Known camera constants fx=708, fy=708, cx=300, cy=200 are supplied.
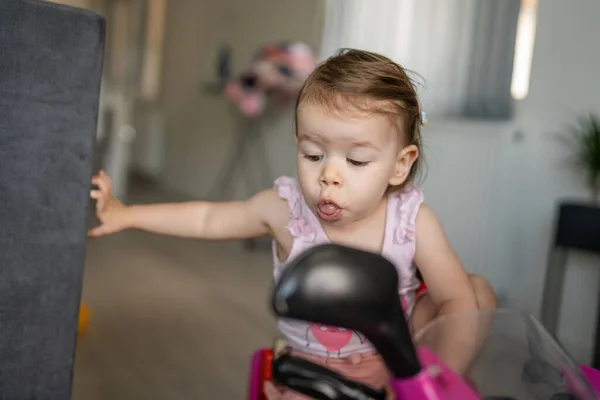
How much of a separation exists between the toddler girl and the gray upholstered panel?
0.48 ft

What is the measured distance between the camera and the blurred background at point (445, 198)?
6.12ft

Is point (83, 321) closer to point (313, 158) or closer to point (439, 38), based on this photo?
point (313, 158)

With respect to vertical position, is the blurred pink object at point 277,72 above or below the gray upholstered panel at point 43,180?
above

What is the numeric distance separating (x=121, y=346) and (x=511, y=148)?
1.60 meters

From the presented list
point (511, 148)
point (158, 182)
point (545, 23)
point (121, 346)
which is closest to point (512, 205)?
point (511, 148)

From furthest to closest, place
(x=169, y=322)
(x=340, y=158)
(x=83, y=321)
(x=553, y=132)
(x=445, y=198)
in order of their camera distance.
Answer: (x=445, y=198)
(x=553, y=132)
(x=169, y=322)
(x=83, y=321)
(x=340, y=158)

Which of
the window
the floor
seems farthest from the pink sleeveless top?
the window

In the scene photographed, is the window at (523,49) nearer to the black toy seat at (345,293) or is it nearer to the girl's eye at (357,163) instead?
the girl's eye at (357,163)

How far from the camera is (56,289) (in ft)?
2.89

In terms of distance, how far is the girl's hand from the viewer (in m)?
1.01

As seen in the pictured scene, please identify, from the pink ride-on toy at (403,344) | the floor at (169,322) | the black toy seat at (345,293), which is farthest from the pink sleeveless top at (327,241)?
the floor at (169,322)

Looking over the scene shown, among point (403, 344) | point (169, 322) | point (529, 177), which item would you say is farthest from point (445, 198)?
point (403, 344)

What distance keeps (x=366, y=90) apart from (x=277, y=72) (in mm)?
2608

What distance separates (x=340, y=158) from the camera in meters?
0.83
